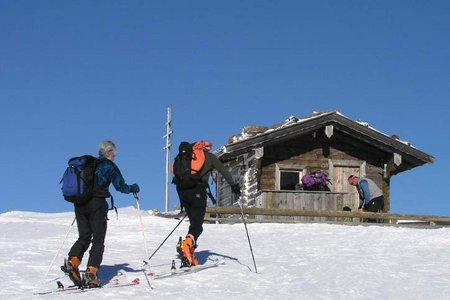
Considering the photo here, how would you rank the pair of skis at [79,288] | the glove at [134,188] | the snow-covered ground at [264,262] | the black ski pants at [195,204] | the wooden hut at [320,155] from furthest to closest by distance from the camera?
the wooden hut at [320,155] < the black ski pants at [195,204] < the glove at [134,188] < the snow-covered ground at [264,262] < the pair of skis at [79,288]

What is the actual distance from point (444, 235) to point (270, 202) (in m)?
7.83

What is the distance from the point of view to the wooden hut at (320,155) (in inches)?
1006

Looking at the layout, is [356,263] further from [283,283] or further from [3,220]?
[3,220]

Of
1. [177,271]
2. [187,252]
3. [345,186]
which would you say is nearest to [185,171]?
[187,252]

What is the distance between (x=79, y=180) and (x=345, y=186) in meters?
18.0

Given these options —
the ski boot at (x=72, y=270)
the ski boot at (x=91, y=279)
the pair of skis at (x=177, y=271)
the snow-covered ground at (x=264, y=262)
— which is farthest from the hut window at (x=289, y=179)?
the ski boot at (x=72, y=270)

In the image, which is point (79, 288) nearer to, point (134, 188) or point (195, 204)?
point (134, 188)

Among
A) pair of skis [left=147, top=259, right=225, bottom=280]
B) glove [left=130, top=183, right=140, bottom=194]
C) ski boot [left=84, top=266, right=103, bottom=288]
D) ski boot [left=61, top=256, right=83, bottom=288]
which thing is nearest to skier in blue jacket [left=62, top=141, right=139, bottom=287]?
glove [left=130, top=183, right=140, bottom=194]

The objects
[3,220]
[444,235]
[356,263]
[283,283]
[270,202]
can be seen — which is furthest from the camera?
[270,202]

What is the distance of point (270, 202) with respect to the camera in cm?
2388

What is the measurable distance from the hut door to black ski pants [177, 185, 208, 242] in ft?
50.7

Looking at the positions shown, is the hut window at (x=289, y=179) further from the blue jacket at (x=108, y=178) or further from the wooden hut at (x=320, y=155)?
the blue jacket at (x=108, y=178)

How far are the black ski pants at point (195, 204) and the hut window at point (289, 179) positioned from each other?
49.9 ft

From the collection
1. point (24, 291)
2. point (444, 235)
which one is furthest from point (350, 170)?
point (24, 291)
